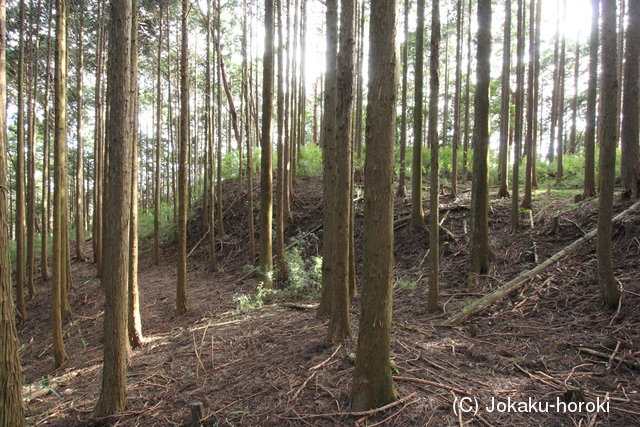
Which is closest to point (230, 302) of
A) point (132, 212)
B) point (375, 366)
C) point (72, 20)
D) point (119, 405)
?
point (132, 212)

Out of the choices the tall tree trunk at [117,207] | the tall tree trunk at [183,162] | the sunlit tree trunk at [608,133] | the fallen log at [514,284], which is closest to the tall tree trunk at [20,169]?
the tall tree trunk at [183,162]

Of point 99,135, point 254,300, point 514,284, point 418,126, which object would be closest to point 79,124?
point 99,135

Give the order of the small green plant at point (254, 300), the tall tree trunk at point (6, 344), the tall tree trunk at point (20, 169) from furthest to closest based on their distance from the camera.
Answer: the tall tree trunk at point (20, 169)
the small green plant at point (254, 300)
the tall tree trunk at point (6, 344)

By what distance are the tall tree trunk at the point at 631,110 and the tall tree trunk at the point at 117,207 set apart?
7.92m

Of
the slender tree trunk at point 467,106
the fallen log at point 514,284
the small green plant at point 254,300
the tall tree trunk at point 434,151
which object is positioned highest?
the slender tree trunk at point 467,106

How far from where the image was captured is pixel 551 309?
5.41m

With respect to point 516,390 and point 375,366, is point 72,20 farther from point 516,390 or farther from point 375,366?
point 516,390

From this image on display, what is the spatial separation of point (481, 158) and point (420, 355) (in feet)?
13.4

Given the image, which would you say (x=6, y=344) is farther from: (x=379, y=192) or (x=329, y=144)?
(x=329, y=144)

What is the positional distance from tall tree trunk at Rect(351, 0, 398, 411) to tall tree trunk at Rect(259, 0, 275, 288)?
5.65m

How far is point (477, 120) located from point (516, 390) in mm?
4901

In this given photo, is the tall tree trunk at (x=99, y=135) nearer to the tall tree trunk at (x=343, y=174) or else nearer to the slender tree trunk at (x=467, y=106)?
the tall tree trunk at (x=343, y=174)

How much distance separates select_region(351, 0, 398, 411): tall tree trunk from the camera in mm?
2785

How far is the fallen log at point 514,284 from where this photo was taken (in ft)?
17.9
